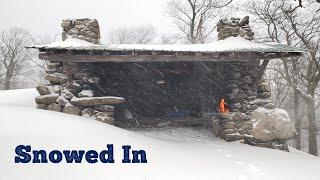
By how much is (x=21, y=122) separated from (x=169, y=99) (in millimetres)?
5956

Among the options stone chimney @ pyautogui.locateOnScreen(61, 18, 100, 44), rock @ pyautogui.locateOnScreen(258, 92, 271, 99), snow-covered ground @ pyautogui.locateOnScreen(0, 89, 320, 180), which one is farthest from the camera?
rock @ pyautogui.locateOnScreen(258, 92, 271, 99)

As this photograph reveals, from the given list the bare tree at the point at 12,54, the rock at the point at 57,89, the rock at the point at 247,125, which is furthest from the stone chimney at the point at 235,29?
the bare tree at the point at 12,54

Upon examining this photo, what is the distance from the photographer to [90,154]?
596 centimetres

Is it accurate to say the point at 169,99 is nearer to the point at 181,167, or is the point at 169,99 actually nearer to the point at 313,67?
the point at 181,167

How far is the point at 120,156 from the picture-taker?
6215 mm

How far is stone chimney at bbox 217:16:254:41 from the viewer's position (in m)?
10.3

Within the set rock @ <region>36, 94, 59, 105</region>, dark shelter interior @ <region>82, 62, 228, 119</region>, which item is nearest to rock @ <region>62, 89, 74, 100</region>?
rock @ <region>36, 94, 59, 105</region>

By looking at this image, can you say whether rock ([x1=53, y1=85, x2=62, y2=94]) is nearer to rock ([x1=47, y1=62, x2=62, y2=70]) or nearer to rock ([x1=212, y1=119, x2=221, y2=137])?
rock ([x1=47, y1=62, x2=62, y2=70])

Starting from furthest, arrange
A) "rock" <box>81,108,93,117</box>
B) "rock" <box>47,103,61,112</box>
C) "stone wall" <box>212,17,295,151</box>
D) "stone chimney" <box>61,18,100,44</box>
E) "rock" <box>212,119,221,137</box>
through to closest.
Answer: "rock" <box>212,119,221,137</box>, "stone chimney" <box>61,18,100,44</box>, "stone wall" <box>212,17,295,151</box>, "rock" <box>81,108,93,117</box>, "rock" <box>47,103,61,112</box>

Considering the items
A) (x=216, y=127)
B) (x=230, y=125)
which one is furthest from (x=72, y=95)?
(x=230, y=125)

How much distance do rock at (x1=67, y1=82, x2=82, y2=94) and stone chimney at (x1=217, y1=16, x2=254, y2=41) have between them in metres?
5.05

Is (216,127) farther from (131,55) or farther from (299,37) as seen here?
(299,37)

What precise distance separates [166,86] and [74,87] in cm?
362

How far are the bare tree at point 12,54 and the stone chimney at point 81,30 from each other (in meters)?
25.6
